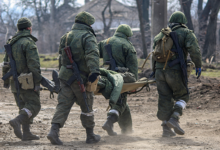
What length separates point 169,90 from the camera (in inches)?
221

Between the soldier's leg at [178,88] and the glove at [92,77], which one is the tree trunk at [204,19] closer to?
the soldier's leg at [178,88]

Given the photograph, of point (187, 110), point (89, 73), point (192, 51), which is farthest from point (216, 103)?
point (89, 73)

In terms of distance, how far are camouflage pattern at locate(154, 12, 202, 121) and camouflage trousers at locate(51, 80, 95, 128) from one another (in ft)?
4.54

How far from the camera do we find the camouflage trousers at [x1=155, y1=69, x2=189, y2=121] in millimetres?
5457

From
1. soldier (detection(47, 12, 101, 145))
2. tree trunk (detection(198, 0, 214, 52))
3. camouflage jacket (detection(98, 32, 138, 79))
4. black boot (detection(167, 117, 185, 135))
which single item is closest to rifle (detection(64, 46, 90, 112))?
soldier (detection(47, 12, 101, 145))

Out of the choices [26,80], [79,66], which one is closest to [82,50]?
[79,66]

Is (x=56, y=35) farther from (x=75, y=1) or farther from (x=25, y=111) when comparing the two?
(x=25, y=111)

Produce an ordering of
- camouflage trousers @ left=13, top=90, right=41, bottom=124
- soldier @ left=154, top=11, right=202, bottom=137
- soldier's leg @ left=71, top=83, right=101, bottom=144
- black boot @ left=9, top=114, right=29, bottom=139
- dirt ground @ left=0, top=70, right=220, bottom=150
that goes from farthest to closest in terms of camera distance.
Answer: soldier @ left=154, top=11, right=202, bottom=137, camouflage trousers @ left=13, top=90, right=41, bottom=124, black boot @ left=9, top=114, right=29, bottom=139, soldier's leg @ left=71, top=83, right=101, bottom=144, dirt ground @ left=0, top=70, right=220, bottom=150

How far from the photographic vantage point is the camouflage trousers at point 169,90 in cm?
546

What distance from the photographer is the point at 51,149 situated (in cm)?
431

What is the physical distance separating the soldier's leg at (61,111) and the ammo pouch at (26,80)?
1.90 feet

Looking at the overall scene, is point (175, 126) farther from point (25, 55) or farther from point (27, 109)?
point (25, 55)

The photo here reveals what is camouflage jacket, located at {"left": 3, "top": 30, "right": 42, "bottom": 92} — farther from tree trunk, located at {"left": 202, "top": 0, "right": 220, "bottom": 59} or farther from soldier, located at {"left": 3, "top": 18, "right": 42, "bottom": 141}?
tree trunk, located at {"left": 202, "top": 0, "right": 220, "bottom": 59}

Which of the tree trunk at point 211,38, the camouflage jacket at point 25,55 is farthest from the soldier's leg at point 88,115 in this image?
the tree trunk at point 211,38
